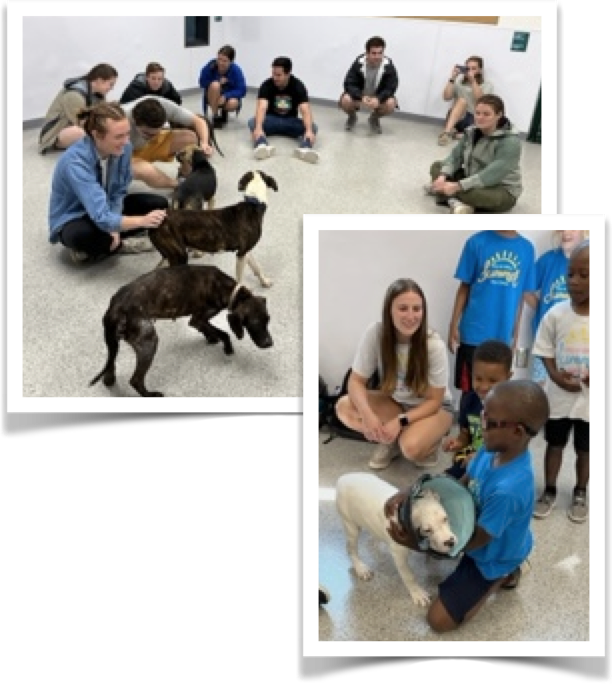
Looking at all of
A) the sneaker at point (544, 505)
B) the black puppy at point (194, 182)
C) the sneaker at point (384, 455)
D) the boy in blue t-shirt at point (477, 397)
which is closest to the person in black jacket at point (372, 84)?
the black puppy at point (194, 182)

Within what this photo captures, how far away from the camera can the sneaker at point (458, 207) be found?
1438mm

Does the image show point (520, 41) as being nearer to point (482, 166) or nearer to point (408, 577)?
point (482, 166)

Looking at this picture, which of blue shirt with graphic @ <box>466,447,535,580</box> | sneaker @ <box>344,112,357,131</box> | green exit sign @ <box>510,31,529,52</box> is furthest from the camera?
sneaker @ <box>344,112,357,131</box>

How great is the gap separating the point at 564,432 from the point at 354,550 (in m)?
0.35

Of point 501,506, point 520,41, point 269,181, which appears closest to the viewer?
point 501,506

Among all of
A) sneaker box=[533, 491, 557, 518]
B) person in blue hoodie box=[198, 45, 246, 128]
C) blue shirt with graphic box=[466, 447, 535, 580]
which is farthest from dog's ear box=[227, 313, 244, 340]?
sneaker box=[533, 491, 557, 518]

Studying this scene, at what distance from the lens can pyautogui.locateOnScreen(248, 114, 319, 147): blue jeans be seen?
150cm

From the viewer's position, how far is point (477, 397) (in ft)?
4.21

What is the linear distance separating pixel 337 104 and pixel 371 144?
0.30ft

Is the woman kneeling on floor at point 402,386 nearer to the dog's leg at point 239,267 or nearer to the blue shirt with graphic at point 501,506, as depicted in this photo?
the blue shirt with graphic at point 501,506

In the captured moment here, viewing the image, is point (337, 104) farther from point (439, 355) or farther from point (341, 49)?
point (439, 355)

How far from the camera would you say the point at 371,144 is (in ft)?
5.03

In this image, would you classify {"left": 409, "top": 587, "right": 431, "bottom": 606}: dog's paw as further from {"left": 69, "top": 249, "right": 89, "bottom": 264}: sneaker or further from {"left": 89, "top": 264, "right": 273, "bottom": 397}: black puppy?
{"left": 69, "top": 249, "right": 89, "bottom": 264}: sneaker

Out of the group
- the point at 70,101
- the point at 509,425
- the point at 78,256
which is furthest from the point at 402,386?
the point at 70,101
